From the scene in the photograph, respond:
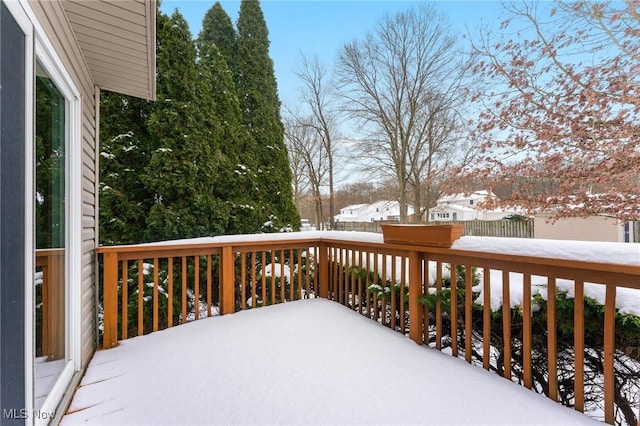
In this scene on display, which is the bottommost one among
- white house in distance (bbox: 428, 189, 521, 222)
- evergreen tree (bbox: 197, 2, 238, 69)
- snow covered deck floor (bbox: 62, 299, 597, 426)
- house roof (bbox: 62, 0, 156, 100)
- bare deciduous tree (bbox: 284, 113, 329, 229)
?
snow covered deck floor (bbox: 62, 299, 597, 426)

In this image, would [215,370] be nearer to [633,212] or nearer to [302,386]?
[302,386]

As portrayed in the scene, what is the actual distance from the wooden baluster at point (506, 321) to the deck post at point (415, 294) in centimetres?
63

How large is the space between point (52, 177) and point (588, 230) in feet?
32.5

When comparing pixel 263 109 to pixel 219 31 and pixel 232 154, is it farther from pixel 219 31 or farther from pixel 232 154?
pixel 219 31

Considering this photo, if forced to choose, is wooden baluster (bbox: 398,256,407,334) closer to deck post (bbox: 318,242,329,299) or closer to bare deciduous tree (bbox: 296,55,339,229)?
deck post (bbox: 318,242,329,299)

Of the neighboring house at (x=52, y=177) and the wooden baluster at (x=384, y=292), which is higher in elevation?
the neighboring house at (x=52, y=177)

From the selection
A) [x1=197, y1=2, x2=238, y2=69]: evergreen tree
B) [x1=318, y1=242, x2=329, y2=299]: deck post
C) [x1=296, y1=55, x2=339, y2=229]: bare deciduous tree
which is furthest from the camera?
[x1=296, y1=55, x2=339, y2=229]: bare deciduous tree

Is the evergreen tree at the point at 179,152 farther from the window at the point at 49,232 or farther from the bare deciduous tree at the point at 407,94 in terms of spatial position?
the bare deciduous tree at the point at 407,94

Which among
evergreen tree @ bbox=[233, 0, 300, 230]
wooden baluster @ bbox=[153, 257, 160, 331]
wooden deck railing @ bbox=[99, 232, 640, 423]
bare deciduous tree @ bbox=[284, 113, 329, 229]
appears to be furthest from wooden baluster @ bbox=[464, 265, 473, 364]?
bare deciduous tree @ bbox=[284, 113, 329, 229]

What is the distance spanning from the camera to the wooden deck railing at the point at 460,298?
5.14 feet

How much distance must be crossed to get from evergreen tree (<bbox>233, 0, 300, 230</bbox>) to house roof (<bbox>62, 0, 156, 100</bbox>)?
3332mm

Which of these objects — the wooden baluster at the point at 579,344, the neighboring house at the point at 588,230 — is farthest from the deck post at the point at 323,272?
the neighboring house at the point at 588,230

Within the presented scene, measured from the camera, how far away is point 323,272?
3703mm

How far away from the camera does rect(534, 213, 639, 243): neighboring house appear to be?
6.31 metres
